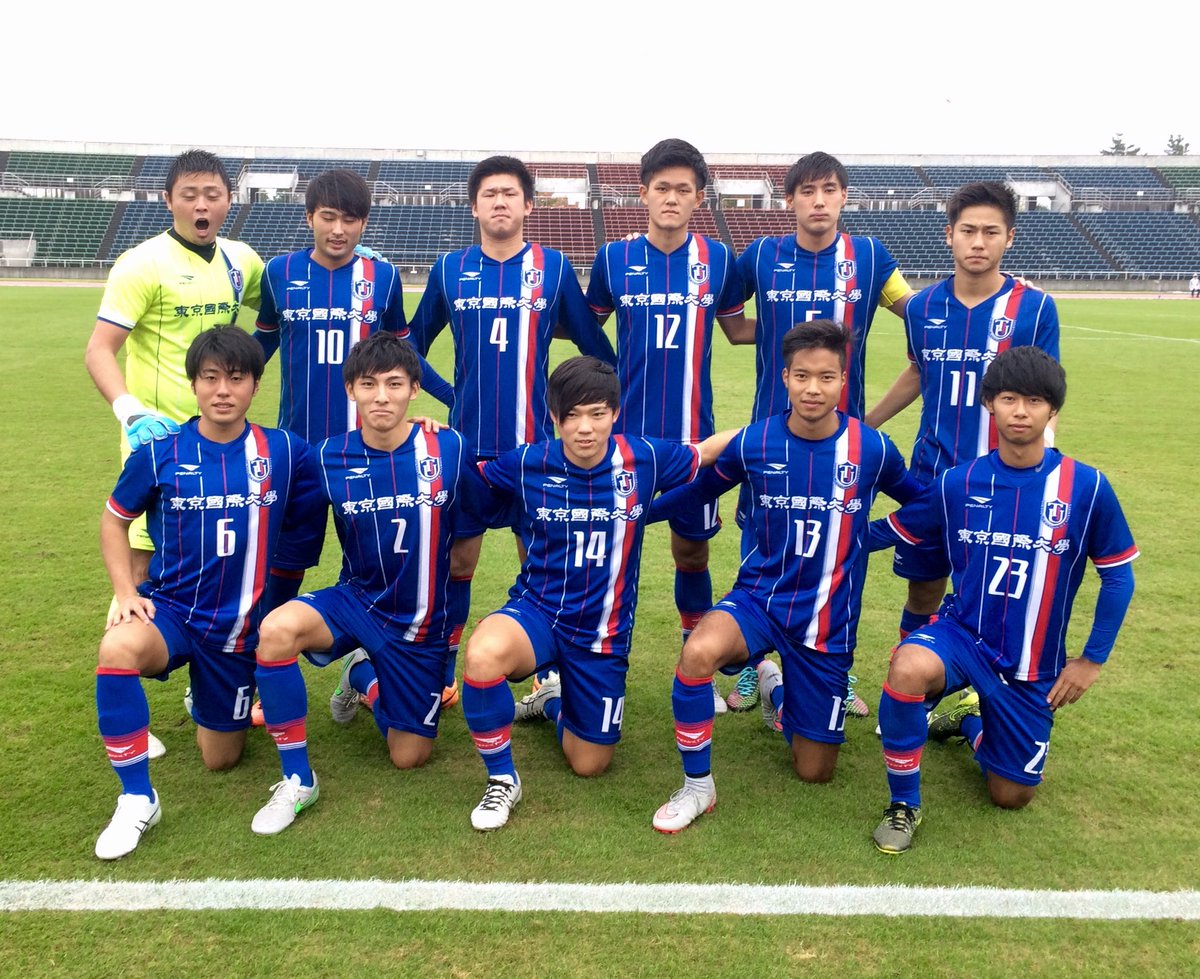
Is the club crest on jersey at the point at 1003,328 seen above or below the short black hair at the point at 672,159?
below

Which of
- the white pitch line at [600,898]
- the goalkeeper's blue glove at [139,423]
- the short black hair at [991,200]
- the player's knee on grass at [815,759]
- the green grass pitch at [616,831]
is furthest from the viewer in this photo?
the short black hair at [991,200]

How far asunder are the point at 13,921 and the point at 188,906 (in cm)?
44

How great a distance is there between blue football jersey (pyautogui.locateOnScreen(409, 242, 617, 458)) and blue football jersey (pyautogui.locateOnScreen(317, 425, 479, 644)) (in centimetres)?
48

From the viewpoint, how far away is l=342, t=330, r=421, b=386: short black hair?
3281 millimetres

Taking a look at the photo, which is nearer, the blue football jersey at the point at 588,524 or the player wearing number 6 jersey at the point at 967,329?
the blue football jersey at the point at 588,524

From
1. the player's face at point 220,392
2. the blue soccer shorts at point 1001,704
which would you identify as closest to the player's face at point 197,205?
the player's face at point 220,392

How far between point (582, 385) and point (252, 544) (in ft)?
4.25

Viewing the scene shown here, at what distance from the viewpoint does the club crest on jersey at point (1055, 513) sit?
3135 millimetres

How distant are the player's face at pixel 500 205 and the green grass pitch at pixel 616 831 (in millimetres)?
1977

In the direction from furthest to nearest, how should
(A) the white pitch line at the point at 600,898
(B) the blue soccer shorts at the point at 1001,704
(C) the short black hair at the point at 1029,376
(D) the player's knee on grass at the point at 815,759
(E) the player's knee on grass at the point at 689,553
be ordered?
(E) the player's knee on grass at the point at 689,553 < (D) the player's knee on grass at the point at 815,759 < (B) the blue soccer shorts at the point at 1001,704 < (C) the short black hair at the point at 1029,376 < (A) the white pitch line at the point at 600,898

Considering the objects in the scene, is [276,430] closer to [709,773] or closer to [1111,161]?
[709,773]

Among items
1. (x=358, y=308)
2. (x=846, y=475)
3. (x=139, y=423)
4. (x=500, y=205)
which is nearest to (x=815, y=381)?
(x=846, y=475)

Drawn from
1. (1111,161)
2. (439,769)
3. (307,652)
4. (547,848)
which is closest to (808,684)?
(547,848)

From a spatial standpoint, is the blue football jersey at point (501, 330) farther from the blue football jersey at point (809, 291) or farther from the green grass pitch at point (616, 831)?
the green grass pitch at point (616, 831)
